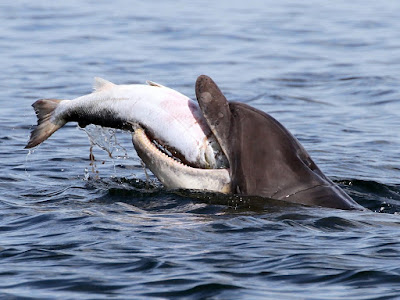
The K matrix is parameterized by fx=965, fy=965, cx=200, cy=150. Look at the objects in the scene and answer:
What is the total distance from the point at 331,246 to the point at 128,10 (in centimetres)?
2038

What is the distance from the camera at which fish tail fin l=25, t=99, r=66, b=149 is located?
8.21 m

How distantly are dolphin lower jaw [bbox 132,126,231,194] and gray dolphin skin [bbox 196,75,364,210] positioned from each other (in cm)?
10

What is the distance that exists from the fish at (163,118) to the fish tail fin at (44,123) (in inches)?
16.4

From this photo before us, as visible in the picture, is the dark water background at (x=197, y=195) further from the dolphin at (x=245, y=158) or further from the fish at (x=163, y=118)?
the fish at (x=163, y=118)

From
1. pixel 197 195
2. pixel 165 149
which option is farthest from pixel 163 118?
pixel 197 195

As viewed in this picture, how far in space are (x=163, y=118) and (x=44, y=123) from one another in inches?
48.0

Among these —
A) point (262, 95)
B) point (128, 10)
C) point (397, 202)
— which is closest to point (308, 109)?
point (262, 95)

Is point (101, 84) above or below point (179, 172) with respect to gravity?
above

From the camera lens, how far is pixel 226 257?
6.68 metres

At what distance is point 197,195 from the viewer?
25.6 feet

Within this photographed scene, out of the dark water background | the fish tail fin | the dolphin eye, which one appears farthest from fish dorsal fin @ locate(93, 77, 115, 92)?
the dolphin eye

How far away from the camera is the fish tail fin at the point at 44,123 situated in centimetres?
821

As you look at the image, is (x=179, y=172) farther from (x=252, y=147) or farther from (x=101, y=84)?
(x=101, y=84)

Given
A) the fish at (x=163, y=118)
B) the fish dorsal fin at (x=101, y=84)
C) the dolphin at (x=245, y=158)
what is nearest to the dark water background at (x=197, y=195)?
Result: the dolphin at (x=245, y=158)
